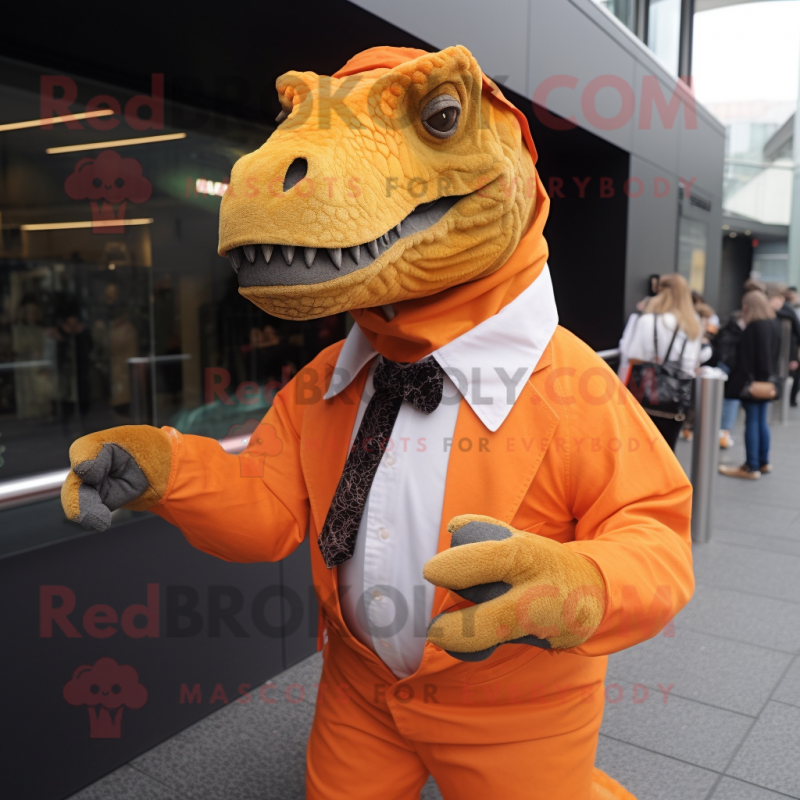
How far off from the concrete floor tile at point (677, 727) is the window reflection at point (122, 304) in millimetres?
3334

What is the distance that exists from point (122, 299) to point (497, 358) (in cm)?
543

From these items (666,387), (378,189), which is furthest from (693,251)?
(378,189)

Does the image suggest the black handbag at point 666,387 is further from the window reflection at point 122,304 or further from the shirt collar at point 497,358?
the shirt collar at point 497,358

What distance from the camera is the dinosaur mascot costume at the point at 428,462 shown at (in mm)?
1119

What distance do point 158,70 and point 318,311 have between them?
11.3 ft

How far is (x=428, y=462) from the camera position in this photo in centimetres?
140

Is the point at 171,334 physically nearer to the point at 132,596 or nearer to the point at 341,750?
the point at 132,596

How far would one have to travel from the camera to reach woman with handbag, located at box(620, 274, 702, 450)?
16.4 feet

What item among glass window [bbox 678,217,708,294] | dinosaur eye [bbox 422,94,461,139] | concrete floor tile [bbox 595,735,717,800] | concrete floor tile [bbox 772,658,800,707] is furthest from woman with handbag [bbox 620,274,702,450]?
dinosaur eye [bbox 422,94,461,139]

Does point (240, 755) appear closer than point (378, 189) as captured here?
No

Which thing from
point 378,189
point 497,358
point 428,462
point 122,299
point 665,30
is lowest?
point 428,462

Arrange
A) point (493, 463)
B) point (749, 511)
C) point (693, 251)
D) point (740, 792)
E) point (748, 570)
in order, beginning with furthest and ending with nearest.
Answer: point (693, 251), point (749, 511), point (748, 570), point (740, 792), point (493, 463)

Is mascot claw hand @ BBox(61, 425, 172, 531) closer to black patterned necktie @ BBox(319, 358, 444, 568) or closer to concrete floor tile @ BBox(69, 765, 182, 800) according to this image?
black patterned necktie @ BBox(319, 358, 444, 568)

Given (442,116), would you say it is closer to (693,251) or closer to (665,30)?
(693,251)
